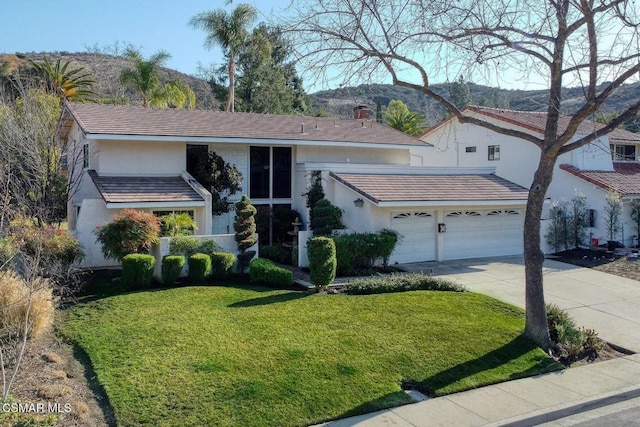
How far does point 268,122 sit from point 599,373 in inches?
700

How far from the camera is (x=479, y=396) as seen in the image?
26.6 feet

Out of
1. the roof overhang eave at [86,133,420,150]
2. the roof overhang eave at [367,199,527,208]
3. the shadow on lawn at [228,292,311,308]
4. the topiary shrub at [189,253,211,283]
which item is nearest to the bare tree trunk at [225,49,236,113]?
the roof overhang eave at [86,133,420,150]

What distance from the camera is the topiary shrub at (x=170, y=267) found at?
14.5m

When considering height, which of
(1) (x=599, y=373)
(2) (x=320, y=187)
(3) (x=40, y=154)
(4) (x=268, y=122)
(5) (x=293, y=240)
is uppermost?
(4) (x=268, y=122)

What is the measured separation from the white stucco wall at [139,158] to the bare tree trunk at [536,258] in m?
13.6

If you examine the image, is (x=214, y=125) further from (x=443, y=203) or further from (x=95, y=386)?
(x=95, y=386)

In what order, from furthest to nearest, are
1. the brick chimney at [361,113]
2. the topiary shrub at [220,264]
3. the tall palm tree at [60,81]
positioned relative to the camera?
1. the tall palm tree at [60,81]
2. the brick chimney at [361,113]
3. the topiary shrub at [220,264]

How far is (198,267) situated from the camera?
1485cm

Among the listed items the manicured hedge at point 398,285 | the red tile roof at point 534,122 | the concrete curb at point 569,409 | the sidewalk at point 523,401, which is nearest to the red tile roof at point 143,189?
the manicured hedge at point 398,285

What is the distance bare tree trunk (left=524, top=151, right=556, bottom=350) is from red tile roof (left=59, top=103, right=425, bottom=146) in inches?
491

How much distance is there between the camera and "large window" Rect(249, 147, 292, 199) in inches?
835

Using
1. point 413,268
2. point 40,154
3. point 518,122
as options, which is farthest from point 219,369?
point 518,122

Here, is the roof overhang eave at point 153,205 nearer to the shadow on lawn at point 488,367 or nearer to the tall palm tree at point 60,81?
the shadow on lawn at point 488,367

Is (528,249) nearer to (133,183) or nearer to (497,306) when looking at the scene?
(497,306)
